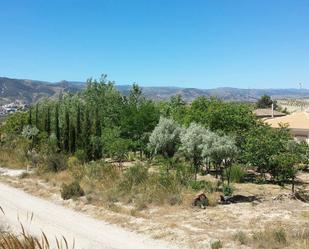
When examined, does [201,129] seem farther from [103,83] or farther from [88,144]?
[103,83]

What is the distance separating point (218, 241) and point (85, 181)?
1118 centimetres

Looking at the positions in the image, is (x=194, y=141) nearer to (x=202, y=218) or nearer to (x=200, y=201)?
(x=200, y=201)

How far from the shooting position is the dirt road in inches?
478

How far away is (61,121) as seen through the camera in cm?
4391

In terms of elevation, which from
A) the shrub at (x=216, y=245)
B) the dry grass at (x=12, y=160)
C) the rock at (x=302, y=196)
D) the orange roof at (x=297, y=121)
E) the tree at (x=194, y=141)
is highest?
the tree at (x=194, y=141)

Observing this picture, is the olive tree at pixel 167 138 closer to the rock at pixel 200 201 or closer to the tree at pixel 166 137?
the tree at pixel 166 137

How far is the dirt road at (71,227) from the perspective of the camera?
12.1m

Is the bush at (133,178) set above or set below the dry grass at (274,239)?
below

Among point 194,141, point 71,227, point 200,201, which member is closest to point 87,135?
point 194,141

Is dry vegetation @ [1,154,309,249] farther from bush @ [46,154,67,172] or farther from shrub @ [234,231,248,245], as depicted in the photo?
bush @ [46,154,67,172]

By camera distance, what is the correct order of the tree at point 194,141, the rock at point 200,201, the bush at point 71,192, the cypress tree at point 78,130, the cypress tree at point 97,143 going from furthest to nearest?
the cypress tree at point 78,130, the cypress tree at point 97,143, the tree at point 194,141, the bush at point 71,192, the rock at point 200,201

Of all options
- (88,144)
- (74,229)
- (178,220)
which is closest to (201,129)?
(178,220)

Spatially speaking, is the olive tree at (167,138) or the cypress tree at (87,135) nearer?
the olive tree at (167,138)

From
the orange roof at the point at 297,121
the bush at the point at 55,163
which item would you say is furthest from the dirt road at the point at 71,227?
the orange roof at the point at 297,121
